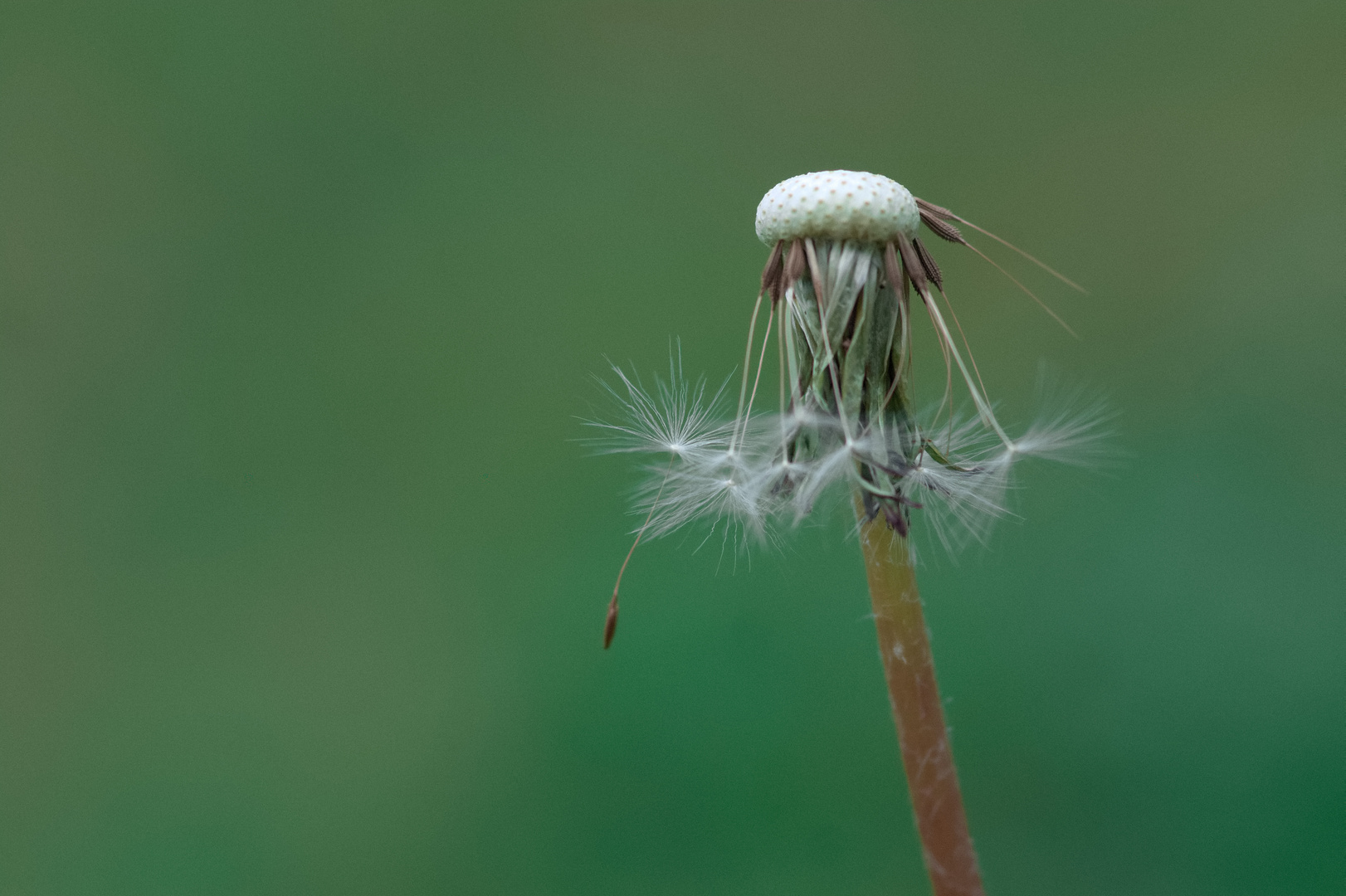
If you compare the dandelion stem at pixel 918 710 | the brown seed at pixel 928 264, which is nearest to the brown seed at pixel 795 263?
the brown seed at pixel 928 264

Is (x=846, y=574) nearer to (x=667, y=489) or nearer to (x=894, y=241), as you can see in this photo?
(x=667, y=489)

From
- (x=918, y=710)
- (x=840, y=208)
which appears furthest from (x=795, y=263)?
(x=918, y=710)

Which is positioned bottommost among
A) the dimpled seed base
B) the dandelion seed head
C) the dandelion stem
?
the dandelion stem

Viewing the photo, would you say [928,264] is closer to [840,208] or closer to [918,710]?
[840,208]

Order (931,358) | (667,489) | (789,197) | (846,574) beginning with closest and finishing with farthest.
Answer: (789,197), (667,489), (846,574), (931,358)

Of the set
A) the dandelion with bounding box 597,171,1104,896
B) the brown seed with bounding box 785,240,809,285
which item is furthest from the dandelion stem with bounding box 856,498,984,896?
the brown seed with bounding box 785,240,809,285

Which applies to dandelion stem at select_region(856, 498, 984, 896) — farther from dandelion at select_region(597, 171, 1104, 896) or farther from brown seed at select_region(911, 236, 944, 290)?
brown seed at select_region(911, 236, 944, 290)

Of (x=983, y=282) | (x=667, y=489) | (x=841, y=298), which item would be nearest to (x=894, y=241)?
(x=841, y=298)
